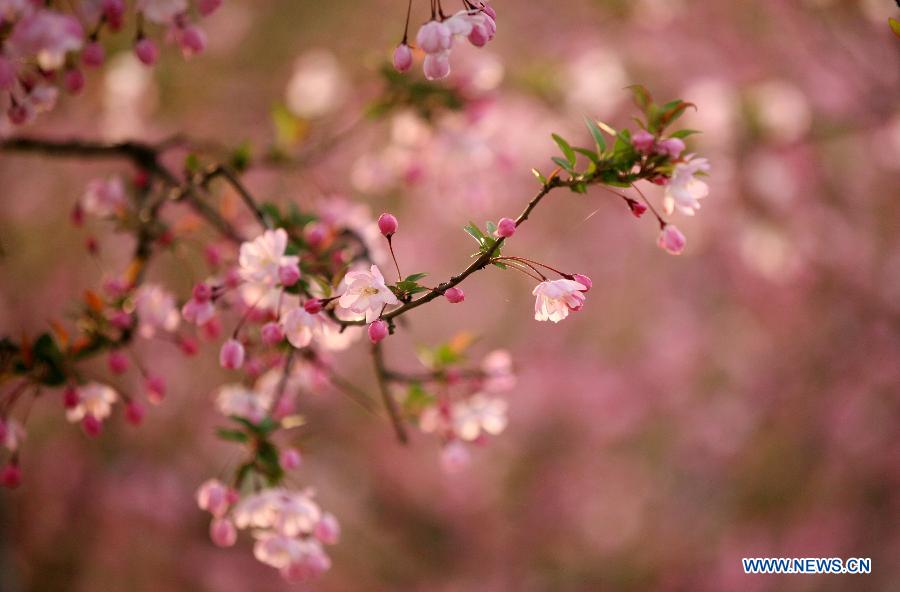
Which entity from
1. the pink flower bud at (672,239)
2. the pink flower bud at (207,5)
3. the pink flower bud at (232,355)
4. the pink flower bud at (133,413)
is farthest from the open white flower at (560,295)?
the pink flower bud at (133,413)

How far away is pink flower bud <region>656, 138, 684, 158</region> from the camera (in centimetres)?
72

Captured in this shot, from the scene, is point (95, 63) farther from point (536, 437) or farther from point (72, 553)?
point (536, 437)

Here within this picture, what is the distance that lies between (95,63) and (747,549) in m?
3.48

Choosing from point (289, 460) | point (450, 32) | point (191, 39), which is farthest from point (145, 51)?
point (289, 460)

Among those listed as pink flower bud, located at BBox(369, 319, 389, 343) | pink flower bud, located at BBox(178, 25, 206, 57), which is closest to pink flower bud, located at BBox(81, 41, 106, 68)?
pink flower bud, located at BBox(178, 25, 206, 57)

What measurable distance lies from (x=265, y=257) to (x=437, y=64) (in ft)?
→ 0.96

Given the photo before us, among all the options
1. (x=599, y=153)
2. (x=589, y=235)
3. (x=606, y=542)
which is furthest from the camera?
(x=589, y=235)

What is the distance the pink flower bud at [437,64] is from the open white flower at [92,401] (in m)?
0.59

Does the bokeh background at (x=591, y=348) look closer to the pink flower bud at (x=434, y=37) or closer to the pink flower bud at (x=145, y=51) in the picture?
the pink flower bud at (x=145, y=51)

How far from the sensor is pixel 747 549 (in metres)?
3.41

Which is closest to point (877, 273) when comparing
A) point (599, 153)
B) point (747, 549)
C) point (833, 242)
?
point (833, 242)

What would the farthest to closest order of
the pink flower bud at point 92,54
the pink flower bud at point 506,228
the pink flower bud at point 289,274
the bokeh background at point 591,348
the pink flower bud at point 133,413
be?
the bokeh background at point 591,348, the pink flower bud at point 133,413, the pink flower bud at point 92,54, the pink flower bud at point 289,274, the pink flower bud at point 506,228

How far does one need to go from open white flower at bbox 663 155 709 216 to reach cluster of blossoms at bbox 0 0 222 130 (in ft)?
1.90

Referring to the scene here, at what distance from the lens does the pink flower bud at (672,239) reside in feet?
2.54
